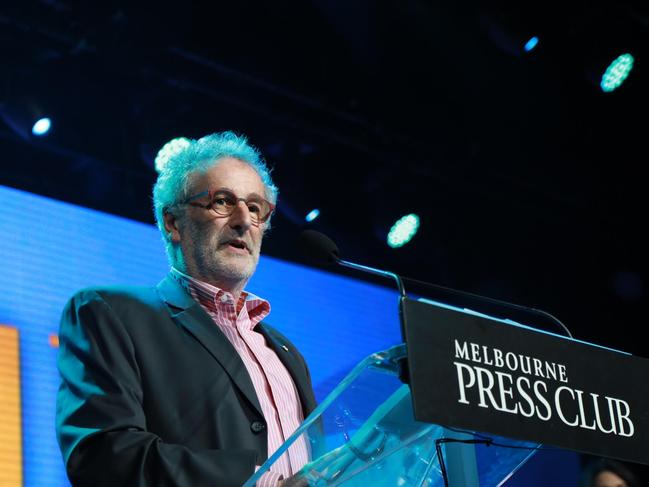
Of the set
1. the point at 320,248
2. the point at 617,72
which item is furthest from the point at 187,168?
the point at 617,72

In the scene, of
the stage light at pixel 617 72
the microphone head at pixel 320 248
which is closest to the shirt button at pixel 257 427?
the microphone head at pixel 320 248

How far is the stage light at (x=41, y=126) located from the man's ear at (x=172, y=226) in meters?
1.56

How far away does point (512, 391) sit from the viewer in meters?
1.67

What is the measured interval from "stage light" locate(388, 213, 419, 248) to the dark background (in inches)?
2.3

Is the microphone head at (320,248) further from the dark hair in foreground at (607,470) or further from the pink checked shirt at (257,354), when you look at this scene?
the dark hair in foreground at (607,470)

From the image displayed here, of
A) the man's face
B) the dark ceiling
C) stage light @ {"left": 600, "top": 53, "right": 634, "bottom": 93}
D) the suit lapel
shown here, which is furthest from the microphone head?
stage light @ {"left": 600, "top": 53, "right": 634, "bottom": 93}

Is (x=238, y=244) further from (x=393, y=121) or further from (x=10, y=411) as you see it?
(x=393, y=121)

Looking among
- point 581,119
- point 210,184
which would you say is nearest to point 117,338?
point 210,184

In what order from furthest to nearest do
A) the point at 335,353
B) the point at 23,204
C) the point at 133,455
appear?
the point at 335,353, the point at 23,204, the point at 133,455

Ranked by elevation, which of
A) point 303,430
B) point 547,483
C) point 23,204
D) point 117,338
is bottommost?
point 303,430

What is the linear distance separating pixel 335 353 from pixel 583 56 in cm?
225

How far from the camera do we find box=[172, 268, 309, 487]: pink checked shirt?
2307 millimetres

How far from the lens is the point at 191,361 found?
2242 mm

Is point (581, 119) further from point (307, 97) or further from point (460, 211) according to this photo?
point (307, 97)
